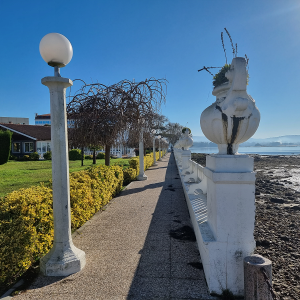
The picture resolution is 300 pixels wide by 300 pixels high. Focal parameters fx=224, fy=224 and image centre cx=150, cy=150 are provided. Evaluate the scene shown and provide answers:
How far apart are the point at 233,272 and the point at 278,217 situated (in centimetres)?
385

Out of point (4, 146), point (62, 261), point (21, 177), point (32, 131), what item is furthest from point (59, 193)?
point (32, 131)

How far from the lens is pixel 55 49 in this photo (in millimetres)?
3004

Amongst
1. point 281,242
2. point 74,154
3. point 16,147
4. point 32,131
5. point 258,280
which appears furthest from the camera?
point 32,131

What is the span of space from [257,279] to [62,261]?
2452 millimetres

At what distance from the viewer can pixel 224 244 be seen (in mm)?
2621

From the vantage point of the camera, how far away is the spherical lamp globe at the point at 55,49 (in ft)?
9.77

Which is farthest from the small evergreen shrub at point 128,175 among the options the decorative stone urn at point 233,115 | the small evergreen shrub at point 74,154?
the small evergreen shrub at point 74,154

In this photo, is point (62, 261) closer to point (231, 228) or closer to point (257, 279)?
point (231, 228)

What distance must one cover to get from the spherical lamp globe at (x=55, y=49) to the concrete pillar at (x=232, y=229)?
2.55 meters

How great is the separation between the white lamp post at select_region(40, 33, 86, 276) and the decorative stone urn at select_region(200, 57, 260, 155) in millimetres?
1962

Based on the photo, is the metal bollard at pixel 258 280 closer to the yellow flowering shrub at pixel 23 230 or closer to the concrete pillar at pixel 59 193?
the concrete pillar at pixel 59 193

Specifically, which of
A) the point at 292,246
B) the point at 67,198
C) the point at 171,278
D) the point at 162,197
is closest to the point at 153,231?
the point at 171,278

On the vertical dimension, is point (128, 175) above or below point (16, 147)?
below

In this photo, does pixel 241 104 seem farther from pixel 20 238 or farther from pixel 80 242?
pixel 80 242
